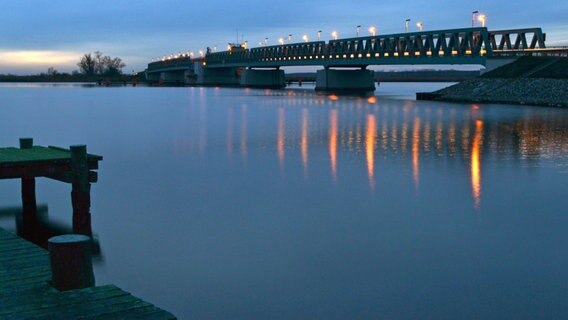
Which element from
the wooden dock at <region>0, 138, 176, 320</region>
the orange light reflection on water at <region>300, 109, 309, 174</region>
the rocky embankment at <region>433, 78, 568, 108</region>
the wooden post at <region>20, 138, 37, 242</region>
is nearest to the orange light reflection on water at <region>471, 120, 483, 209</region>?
the orange light reflection on water at <region>300, 109, 309, 174</region>

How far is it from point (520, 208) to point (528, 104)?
200 feet

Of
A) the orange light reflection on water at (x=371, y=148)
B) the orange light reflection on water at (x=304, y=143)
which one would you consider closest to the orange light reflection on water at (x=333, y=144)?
the orange light reflection on water at (x=304, y=143)

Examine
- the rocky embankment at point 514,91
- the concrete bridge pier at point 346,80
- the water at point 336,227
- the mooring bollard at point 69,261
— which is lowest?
the water at point 336,227

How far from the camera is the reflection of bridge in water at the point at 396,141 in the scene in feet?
101

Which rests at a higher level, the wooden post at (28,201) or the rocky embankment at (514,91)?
the rocky embankment at (514,91)

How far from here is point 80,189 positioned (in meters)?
17.2

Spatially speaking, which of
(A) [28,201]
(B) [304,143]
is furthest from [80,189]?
(B) [304,143]

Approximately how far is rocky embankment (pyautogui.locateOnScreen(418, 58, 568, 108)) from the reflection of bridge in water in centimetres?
1717

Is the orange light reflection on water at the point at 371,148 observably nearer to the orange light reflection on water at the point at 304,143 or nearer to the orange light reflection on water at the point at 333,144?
the orange light reflection on water at the point at 333,144

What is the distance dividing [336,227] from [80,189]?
690 centimetres

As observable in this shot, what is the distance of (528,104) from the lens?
77.3 meters

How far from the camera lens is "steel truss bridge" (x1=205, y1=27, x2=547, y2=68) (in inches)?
4139

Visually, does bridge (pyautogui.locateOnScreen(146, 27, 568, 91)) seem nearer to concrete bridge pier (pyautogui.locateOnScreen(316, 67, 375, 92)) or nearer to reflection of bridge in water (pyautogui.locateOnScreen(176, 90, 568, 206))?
concrete bridge pier (pyautogui.locateOnScreen(316, 67, 375, 92))

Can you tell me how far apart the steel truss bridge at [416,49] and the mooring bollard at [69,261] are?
3893 inches
